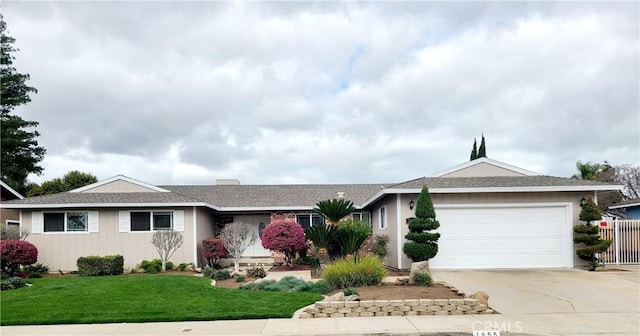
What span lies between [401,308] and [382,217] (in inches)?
448

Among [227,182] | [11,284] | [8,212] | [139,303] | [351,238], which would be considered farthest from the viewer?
[227,182]

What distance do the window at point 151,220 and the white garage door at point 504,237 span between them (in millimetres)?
10468

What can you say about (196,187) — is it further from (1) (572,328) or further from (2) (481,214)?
(1) (572,328)

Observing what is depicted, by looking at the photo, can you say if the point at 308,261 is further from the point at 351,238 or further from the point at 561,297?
the point at 561,297

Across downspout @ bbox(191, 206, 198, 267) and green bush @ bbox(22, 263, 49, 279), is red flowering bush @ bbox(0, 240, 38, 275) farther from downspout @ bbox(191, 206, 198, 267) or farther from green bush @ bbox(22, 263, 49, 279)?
downspout @ bbox(191, 206, 198, 267)

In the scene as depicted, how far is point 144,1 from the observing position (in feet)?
46.6

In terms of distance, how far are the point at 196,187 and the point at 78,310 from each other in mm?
18415

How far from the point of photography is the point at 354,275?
1320cm

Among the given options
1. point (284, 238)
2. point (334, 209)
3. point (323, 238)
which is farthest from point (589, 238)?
point (284, 238)

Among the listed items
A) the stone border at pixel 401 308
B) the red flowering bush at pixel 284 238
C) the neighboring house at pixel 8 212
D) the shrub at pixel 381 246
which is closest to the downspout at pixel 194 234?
the red flowering bush at pixel 284 238

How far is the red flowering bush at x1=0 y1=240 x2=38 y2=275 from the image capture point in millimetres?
17609

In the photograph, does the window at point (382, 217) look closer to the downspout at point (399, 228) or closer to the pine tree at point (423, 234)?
the downspout at point (399, 228)

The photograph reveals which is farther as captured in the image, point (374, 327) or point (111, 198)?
point (111, 198)

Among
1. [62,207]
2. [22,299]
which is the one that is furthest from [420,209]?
[62,207]
